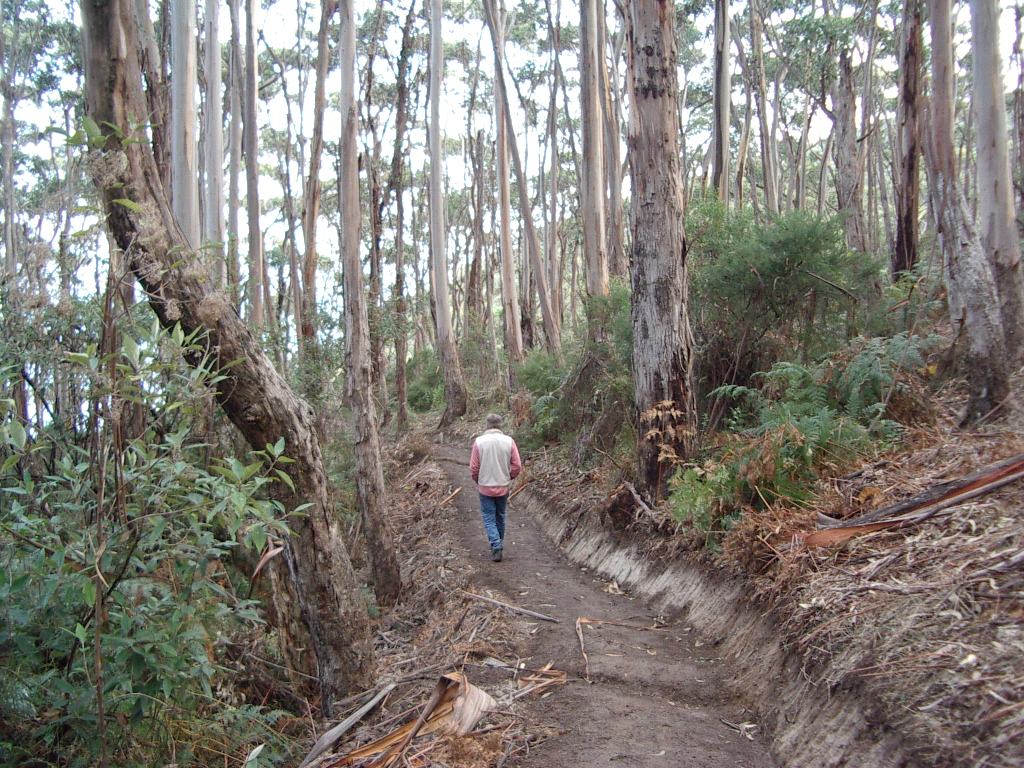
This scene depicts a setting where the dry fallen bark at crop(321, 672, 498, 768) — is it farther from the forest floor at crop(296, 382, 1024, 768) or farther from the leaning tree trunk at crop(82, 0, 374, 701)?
the leaning tree trunk at crop(82, 0, 374, 701)

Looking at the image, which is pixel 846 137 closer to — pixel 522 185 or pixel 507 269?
pixel 522 185

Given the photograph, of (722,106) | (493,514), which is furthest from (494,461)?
(722,106)

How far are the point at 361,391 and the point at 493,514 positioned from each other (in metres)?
2.00

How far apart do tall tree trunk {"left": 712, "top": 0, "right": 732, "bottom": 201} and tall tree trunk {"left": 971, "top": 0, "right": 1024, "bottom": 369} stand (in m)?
3.98

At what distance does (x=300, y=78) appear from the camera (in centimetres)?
2188

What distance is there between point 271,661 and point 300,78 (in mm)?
20568

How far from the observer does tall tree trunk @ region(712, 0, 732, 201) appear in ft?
33.0

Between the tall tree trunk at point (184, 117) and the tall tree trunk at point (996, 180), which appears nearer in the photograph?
the tall tree trunk at point (996, 180)

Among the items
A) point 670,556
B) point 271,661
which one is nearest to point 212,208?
point 271,661

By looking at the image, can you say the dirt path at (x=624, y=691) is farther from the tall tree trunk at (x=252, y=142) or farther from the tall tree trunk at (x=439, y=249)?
the tall tree trunk at (x=439, y=249)

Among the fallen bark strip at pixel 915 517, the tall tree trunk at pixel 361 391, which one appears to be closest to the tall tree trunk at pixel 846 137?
the tall tree trunk at pixel 361 391

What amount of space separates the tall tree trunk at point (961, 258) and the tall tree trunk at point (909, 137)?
5.63 ft

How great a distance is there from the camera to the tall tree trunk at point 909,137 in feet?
25.4

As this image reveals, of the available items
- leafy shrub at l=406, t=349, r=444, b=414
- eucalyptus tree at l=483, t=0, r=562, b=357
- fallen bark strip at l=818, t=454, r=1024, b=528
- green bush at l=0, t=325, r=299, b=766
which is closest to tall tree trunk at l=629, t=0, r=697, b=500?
fallen bark strip at l=818, t=454, r=1024, b=528
